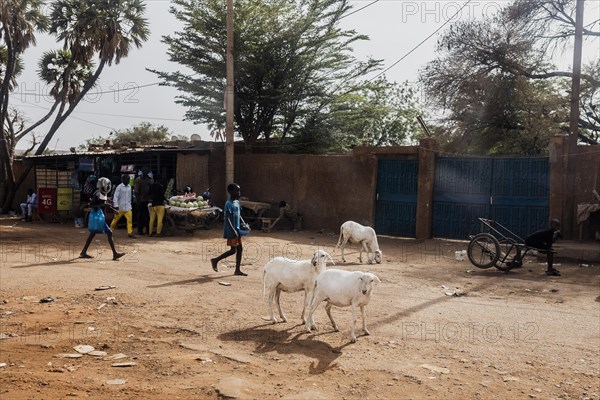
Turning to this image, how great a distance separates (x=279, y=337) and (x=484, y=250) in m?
6.86

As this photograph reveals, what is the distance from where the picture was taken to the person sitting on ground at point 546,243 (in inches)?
485

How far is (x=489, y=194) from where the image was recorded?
16.3 meters

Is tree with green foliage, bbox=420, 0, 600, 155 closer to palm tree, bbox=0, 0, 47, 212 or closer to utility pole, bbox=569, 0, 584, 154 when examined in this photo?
utility pole, bbox=569, 0, 584, 154

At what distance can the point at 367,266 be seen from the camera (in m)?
13.0

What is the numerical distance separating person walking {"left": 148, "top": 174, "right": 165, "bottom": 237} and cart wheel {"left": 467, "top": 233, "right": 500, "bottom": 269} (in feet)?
28.0

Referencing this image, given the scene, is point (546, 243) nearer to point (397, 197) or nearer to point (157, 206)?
point (397, 197)

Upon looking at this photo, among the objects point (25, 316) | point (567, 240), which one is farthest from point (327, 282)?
point (567, 240)

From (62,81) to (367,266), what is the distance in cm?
2414

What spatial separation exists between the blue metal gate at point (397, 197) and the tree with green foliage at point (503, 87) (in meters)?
6.48

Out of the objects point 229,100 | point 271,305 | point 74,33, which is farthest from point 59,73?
point 271,305

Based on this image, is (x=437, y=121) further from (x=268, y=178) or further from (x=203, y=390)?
(x=203, y=390)

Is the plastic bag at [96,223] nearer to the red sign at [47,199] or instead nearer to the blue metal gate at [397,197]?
the blue metal gate at [397,197]

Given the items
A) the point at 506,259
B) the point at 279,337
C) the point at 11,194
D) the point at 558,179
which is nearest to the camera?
the point at 279,337

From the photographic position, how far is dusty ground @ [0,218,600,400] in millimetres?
5852
